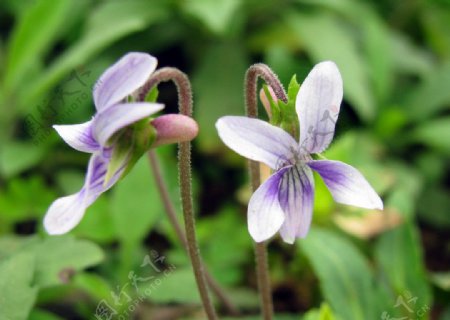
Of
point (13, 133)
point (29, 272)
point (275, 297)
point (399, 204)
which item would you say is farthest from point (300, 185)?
point (13, 133)

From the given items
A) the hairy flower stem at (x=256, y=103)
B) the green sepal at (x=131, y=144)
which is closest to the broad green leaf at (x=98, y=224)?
the hairy flower stem at (x=256, y=103)

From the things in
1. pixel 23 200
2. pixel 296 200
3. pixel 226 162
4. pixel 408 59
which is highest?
pixel 296 200

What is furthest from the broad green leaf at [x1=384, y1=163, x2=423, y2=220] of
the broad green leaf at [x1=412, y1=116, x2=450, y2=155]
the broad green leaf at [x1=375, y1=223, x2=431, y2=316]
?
the broad green leaf at [x1=375, y1=223, x2=431, y2=316]

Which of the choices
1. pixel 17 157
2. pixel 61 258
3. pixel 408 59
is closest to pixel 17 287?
pixel 61 258

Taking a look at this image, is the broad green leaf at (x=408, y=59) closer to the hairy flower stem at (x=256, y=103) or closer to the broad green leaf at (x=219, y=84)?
the broad green leaf at (x=219, y=84)

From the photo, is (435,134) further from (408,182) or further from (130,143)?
(130,143)
